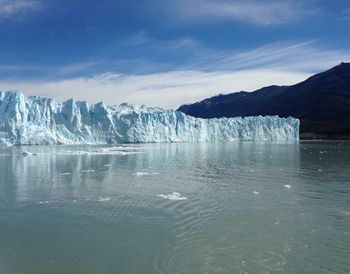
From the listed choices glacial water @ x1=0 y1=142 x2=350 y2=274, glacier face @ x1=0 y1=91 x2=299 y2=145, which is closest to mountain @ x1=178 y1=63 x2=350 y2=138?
glacier face @ x1=0 y1=91 x2=299 y2=145

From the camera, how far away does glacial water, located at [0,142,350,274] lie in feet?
21.1

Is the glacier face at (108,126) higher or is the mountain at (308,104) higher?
the mountain at (308,104)

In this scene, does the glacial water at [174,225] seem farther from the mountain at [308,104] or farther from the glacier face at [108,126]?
the mountain at [308,104]

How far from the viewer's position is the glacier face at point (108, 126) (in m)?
37.9

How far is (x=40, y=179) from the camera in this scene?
15.3 metres

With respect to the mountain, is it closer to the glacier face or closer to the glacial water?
the glacier face

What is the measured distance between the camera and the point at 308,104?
12025 centimetres

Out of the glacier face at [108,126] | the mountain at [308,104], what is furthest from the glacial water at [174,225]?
the mountain at [308,104]

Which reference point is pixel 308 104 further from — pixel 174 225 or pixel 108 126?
pixel 174 225

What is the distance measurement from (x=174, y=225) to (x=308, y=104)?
390 ft

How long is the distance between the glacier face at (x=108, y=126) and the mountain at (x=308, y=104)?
105 ft

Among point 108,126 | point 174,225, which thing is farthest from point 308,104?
point 174,225

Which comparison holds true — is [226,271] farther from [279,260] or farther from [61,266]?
[61,266]

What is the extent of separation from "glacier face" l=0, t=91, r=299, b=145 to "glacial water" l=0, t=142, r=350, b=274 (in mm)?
24546
